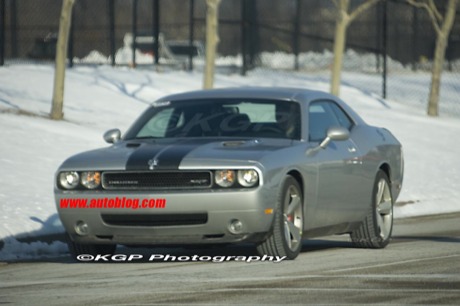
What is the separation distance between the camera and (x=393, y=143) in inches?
503

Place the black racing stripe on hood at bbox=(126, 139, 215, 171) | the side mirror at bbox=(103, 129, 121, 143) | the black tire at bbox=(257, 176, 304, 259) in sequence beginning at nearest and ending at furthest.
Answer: the black racing stripe on hood at bbox=(126, 139, 215, 171) < the black tire at bbox=(257, 176, 304, 259) < the side mirror at bbox=(103, 129, 121, 143)

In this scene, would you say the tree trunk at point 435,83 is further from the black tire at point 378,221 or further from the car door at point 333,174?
the car door at point 333,174

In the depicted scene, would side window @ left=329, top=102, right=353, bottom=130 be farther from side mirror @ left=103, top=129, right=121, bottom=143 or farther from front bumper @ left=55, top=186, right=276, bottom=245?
front bumper @ left=55, top=186, right=276, bottom=245

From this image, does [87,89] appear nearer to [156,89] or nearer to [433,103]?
[156,89]

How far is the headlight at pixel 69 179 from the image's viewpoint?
33.9ft

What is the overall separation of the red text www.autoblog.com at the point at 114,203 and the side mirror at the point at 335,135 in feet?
5.96

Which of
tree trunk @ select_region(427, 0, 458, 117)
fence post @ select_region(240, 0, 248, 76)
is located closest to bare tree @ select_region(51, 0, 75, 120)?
fence post @ select_region(240, 0, 248, 76)

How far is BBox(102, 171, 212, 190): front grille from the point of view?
392 inches

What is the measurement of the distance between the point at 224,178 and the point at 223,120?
1363mm

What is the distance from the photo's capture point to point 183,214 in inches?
390

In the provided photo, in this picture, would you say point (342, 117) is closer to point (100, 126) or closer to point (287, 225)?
point (287, 225)

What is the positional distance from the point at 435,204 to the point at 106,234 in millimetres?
8592

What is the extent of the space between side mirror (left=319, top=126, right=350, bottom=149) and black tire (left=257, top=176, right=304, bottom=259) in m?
0.72

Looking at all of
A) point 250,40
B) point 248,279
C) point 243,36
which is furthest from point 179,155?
point 250,40
